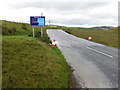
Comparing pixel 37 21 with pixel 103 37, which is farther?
pixel 103 37

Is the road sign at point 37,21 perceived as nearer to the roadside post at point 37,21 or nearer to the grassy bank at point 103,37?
the roadside post at point 37,21

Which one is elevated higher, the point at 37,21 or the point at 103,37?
the point at 37,21

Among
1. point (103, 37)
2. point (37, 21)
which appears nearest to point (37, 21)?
point (37, 21)

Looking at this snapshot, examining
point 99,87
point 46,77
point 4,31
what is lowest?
point 99,87

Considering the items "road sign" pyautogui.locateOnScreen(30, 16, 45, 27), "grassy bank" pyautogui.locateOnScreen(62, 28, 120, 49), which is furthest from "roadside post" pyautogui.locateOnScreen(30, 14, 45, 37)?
"grassy bank" pyautogui.locateOnScreen(62, 28, 120, 49)

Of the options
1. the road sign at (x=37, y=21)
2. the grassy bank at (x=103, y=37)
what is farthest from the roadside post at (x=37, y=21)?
the grassy bank at (x=103, y=37)

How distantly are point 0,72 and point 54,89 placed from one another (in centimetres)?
248

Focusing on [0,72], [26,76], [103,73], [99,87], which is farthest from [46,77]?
[103,73]

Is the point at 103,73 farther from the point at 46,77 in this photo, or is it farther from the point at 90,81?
the point at 46,77

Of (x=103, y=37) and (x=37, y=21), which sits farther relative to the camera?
(x=103, y=37)

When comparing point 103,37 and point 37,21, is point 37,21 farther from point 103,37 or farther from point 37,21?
point 103,37

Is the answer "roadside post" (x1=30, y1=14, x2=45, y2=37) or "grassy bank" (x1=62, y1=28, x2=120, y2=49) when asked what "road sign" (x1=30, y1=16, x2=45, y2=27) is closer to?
"roadside post" (x1=30, y1=14, x2=45, y2=37)

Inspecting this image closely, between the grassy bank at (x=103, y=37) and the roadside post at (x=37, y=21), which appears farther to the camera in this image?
the grassy bank at (x=103, y=37)

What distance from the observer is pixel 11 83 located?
14.6 feet
